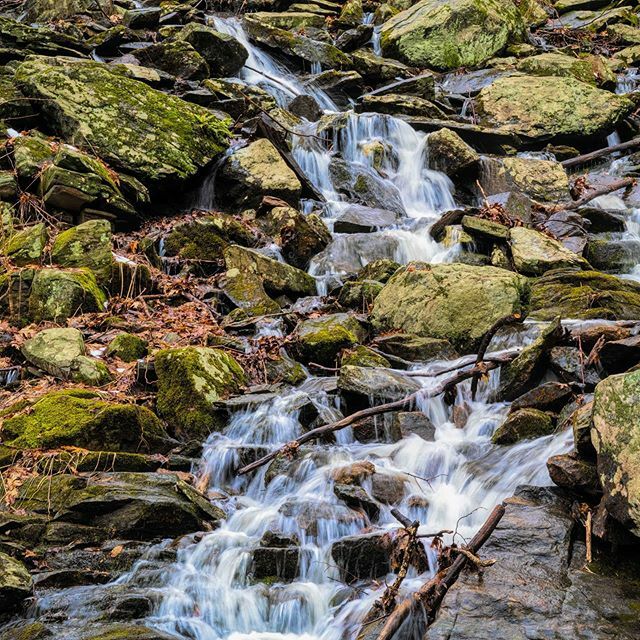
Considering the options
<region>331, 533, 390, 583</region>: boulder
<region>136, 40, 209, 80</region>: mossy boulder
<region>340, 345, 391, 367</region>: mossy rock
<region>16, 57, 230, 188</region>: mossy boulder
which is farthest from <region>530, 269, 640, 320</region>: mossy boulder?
<region>136, 40, 209, 80</region>: mossy boulder

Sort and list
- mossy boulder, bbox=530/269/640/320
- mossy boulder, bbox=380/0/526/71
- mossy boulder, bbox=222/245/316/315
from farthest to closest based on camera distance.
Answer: mossy boulder, bbox=380/0/526/71, mossy boulder, bbox=222/245/316/315, mossy boulder, bbox=530/269/640/320

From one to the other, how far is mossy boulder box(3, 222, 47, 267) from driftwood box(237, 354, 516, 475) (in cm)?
398

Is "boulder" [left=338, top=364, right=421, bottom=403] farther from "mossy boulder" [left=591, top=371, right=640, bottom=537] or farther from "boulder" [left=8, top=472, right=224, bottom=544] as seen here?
"mossy boulder" [left=591, top=371, right=640, bottom=537]

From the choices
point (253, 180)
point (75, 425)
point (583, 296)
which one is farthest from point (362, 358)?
point (253, 180)

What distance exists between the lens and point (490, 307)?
7566 millimetres

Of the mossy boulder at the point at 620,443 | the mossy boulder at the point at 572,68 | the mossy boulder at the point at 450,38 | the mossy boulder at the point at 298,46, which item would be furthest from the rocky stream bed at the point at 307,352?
the mossy boulder at the point at 450,38

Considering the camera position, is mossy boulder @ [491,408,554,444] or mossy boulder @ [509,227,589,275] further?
mossy boulder @ [509,227,589,275]

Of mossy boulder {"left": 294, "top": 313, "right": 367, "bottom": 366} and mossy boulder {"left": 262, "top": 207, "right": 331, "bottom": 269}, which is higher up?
mossy boulder {"left": 262, "top": 207, "right": 331, "bottom": 269}

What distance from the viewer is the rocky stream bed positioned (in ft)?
12.4

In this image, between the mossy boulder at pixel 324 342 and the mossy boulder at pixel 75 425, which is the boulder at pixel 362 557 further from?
the mossy boulder at pixel 324 342

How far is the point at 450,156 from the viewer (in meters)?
12.7

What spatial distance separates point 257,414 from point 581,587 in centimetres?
339

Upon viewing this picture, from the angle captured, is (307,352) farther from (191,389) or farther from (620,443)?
(620,443)

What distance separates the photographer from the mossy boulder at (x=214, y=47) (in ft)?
50.5
